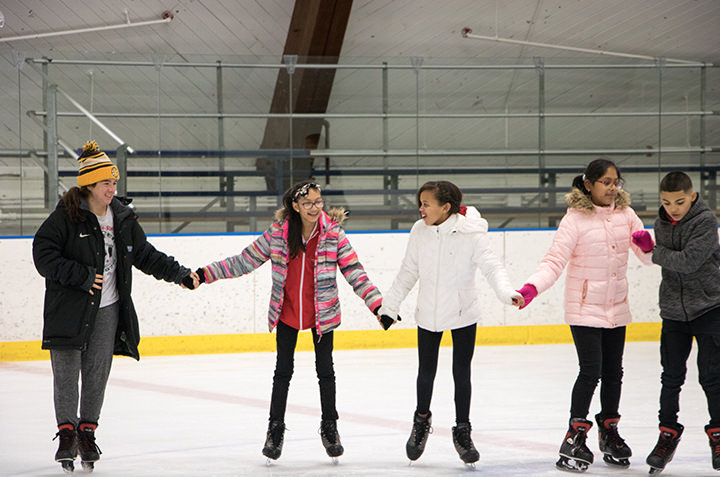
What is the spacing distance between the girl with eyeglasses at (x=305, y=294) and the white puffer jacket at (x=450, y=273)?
20cm

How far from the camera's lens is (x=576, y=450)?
3.25 m

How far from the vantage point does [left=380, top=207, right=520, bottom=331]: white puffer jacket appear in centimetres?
332

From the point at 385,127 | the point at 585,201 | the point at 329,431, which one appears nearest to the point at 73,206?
the point at 329,431

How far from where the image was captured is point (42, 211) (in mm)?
6309

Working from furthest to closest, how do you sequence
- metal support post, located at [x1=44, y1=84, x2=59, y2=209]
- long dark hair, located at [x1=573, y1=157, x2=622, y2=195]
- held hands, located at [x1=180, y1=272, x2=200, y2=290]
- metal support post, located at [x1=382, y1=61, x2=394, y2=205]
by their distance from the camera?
metal support post, located at [x1=382, y1=61, x2=394, y2=205]
metal support post, located at [x1=44, y1=84, x2=59, y2=209]
held hands, located at [x1=180, y1=272, x2=200, y2=290]
long dark hair, located at [x1=573, y1=157, x2=622, y2=195]

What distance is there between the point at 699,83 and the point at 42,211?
545 centimetres

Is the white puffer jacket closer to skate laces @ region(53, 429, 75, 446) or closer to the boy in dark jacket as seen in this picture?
the boy in dark jacket

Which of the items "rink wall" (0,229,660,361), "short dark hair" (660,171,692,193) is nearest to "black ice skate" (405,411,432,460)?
"short dark hair" (660,171,692,193)

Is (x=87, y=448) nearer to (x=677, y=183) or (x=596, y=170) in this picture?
(x=596, y=170)

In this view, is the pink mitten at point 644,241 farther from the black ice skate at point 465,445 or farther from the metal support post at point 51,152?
the metal support post at point 51,152

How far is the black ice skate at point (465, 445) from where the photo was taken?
Result: 327cm

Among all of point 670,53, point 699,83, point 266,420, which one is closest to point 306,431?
point 266,420

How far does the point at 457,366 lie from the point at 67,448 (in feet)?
5.03

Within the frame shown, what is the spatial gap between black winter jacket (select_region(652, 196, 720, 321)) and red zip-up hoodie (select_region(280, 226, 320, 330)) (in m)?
1.35
